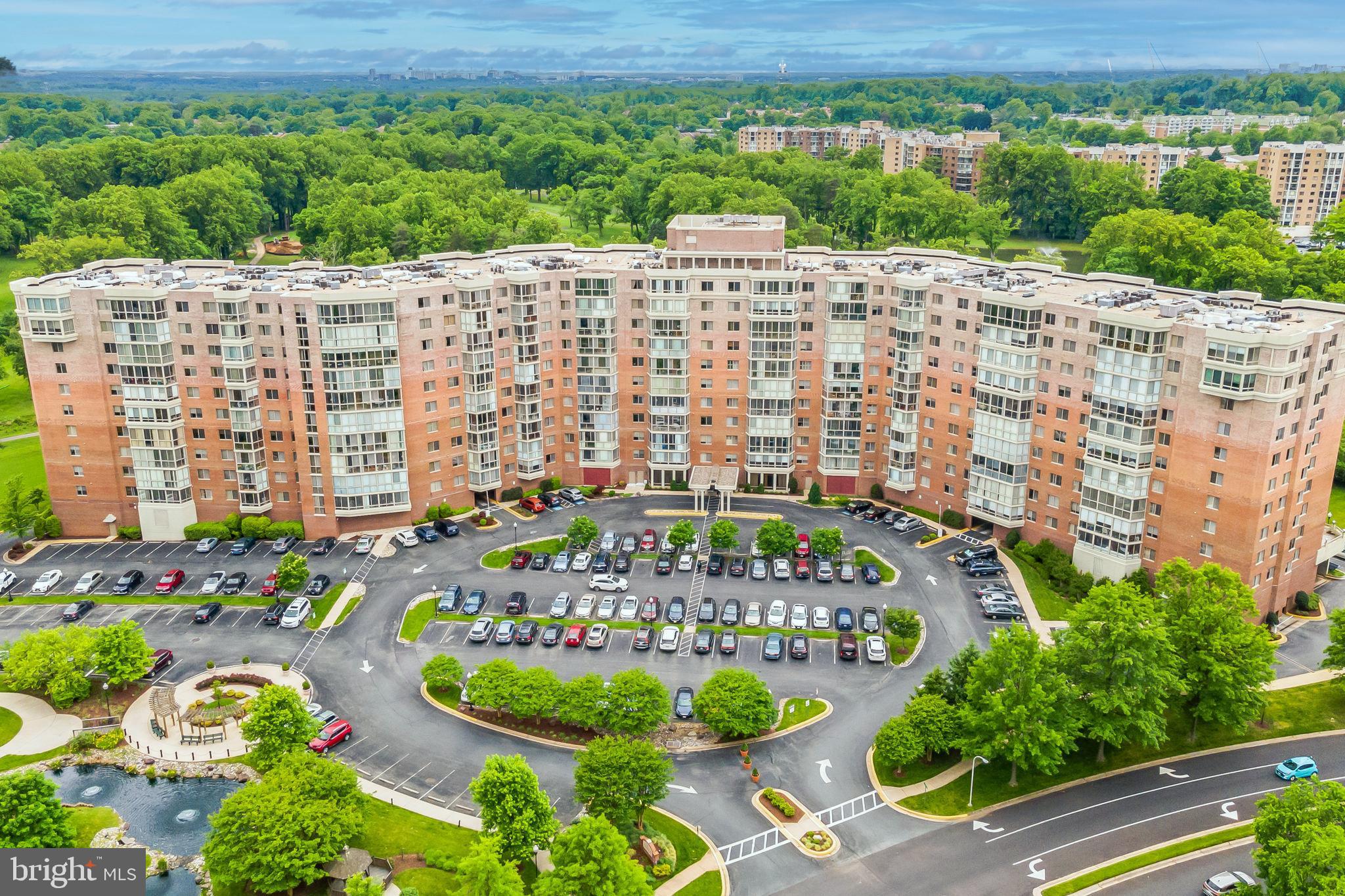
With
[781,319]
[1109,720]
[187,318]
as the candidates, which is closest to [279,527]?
[187,318]

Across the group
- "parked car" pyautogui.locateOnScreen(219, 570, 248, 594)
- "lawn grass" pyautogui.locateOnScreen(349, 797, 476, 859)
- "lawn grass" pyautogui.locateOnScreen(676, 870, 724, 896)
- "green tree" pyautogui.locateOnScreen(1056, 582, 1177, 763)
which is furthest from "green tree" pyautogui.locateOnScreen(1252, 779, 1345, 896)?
"parked car" pyautogui.locateOnScreen(219, 570, 248, 594)

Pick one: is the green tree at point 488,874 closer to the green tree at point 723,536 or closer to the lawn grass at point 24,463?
the green tree at point 723,536

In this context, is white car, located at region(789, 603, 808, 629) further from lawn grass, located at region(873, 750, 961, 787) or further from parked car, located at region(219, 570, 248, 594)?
parked car, located at region(219, 570, 248, 594)

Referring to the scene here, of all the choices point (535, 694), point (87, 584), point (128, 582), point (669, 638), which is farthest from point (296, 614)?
point (669, 638)

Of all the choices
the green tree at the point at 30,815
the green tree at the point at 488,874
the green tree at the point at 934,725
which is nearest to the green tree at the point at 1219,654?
the green tree at the point at 934,725

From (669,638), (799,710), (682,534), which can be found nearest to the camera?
(799,710)

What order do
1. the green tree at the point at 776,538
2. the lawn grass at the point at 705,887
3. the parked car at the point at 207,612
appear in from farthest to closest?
the green tree at the point at 776,538 → the parked car at the point at 207,612 → the lawn grass at the point at 705,887

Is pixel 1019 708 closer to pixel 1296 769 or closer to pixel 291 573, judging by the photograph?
pixel 1296 769
